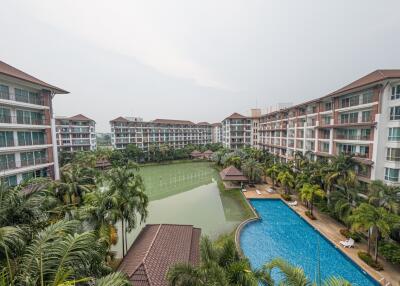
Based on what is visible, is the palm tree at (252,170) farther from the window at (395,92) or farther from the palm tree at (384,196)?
the window at (395,92)

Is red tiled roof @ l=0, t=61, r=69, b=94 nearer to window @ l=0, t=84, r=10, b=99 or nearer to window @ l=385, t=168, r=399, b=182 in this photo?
window @ l=0, t=84, r=10, b=99

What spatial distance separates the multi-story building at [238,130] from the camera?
54906mm

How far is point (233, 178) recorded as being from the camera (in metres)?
27.8

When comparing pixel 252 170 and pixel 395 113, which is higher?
pixel 395 113

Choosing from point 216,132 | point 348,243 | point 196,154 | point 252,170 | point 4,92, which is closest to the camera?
point 348,243

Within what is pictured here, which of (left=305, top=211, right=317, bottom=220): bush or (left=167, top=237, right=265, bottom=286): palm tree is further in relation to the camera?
(left=305, top=211, right=317, bottom=220): bush

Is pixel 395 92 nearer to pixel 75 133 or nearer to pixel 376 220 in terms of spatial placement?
pixel 376 220

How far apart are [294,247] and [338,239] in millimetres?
3566

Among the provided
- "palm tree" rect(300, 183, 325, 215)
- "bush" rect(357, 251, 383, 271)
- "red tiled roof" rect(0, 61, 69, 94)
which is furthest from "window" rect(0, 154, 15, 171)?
"bush" rect(357, 251, 383, 271)

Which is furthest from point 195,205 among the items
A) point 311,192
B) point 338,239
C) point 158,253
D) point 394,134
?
point 394,134

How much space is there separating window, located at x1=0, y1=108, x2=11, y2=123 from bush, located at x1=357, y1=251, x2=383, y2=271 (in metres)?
29.9

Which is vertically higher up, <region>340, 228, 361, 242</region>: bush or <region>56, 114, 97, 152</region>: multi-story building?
<region>56, 114, 97, 152</region>: multi-story building

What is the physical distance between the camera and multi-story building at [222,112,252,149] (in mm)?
54906

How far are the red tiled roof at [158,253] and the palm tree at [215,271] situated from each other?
236cm
